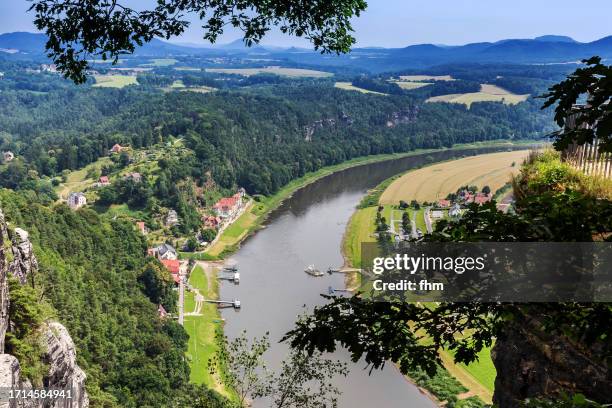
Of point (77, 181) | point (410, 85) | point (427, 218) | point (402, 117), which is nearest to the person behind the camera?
point (427, 218)

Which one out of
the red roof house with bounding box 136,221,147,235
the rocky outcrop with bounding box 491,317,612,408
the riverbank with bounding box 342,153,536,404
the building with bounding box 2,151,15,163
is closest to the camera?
the rocky outcrop with bounding box 491,317,612,408

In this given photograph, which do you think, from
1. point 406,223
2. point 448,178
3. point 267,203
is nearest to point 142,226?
point 267,203

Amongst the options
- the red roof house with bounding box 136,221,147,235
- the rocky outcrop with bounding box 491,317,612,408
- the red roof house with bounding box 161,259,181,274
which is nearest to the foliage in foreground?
the rocky outcrop with bounding box 491,317,612,408

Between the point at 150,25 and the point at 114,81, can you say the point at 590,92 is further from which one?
the point at 114,81

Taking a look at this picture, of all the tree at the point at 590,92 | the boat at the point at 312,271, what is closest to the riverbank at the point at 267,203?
the boat at the point at 312,271

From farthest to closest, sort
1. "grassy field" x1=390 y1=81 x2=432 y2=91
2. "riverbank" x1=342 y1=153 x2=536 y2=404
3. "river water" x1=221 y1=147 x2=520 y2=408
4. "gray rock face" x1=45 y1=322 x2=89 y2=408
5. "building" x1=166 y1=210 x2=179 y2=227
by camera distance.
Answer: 1. "grassy field" x1=390 y1=81 x2=432 y2=91
2. "building" x1=166 y1=210 x2=179 y2=227
3. "river water" x1=221 y1=147 x2=520 y2=408
4. "riverbank" x1=342 y1=153 x2=536 y2=404
5. "gray rock face" x1=45 y1=322 x2=89 y2=408

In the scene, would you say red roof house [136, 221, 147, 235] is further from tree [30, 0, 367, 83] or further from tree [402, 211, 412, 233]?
tree [30, 0, 367, 83]

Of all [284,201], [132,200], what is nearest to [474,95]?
[284,201]
